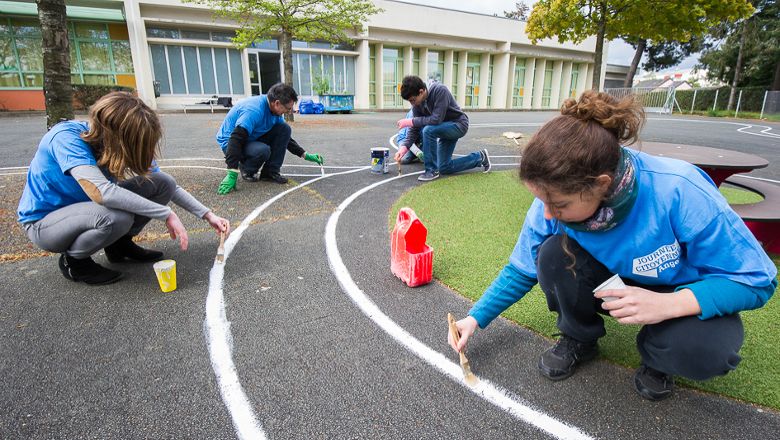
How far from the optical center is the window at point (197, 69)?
20766 millimetres

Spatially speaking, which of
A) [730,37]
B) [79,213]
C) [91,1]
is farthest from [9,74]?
[730,37]

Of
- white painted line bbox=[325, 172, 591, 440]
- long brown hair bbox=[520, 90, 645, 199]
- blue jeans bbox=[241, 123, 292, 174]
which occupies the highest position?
long brown hair bbox=[520, 90, 645, 199]

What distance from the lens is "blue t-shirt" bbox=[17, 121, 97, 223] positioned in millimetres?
2484

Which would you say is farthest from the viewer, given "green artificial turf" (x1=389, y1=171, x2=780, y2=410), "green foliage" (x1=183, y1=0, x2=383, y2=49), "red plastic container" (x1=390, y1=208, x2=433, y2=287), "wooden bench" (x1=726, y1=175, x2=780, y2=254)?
"green foliage" (x1=183, y1=0, x2=383, y2=49)

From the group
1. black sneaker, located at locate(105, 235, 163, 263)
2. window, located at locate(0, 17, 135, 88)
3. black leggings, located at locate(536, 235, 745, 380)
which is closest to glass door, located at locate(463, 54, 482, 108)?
window, located at locate(0, 17, 135, 88)

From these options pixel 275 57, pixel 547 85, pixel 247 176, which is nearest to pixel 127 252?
pixel 247 176

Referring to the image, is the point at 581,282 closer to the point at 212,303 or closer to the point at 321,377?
the point at 321,377

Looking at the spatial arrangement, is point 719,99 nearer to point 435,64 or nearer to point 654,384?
point 435,64

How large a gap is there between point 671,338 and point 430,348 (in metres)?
1.13

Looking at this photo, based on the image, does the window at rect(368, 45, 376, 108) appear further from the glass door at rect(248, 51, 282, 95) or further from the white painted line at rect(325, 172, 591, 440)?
the white painted line at rect(325, 172, 591, 440)

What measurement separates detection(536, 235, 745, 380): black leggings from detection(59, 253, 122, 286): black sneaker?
9.64ft

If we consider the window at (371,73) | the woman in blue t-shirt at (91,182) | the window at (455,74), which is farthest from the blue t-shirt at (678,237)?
the window at (455,74)

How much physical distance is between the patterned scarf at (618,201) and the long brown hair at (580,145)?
4 cm

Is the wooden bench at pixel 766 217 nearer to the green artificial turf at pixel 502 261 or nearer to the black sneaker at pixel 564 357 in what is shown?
the green artificial turf at pixel 502 261
